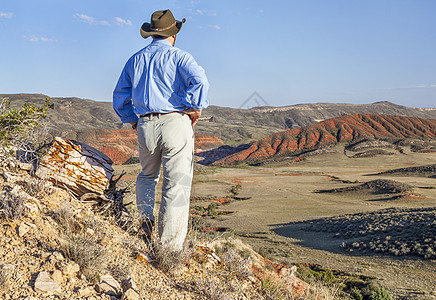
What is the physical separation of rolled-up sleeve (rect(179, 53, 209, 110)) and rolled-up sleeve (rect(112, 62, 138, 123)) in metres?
0.61

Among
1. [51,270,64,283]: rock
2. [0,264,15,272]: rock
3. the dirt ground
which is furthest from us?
the dirt ground

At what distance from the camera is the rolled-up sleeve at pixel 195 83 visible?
302 centimetres

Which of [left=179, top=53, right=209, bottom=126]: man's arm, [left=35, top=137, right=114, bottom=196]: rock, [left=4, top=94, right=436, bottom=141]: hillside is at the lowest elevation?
[left=35, top=137, right=114, bottom=196]: rock

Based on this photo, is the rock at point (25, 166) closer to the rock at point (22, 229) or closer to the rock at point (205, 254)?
the rock at point (22, 229)

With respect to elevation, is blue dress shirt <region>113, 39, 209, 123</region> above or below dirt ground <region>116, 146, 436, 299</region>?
above

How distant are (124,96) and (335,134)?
64.4 m

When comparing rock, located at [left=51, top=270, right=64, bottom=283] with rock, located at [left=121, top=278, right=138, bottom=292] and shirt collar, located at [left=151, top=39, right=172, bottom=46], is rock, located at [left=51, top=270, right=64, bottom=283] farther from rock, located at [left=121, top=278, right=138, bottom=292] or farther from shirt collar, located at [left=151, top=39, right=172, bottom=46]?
shirt collar, located at [left=151, top=39, right=172, bottom=46]

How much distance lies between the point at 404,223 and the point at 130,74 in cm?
1502

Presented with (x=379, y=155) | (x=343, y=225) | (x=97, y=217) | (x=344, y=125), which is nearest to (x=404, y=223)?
(x=343, y=225)

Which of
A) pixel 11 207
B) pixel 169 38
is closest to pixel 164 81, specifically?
pixel 169 38

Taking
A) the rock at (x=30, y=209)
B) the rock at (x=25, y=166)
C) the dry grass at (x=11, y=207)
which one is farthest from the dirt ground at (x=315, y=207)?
the dry grass at (x=11, y=207)

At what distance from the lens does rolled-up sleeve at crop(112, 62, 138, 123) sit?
3.38 m

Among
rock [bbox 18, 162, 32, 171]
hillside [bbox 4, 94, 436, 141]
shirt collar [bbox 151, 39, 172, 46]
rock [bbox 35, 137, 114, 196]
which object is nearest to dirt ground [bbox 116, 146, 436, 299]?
rock [bbox 35, 137, 114, 196]

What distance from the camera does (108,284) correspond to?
2.49 meters
